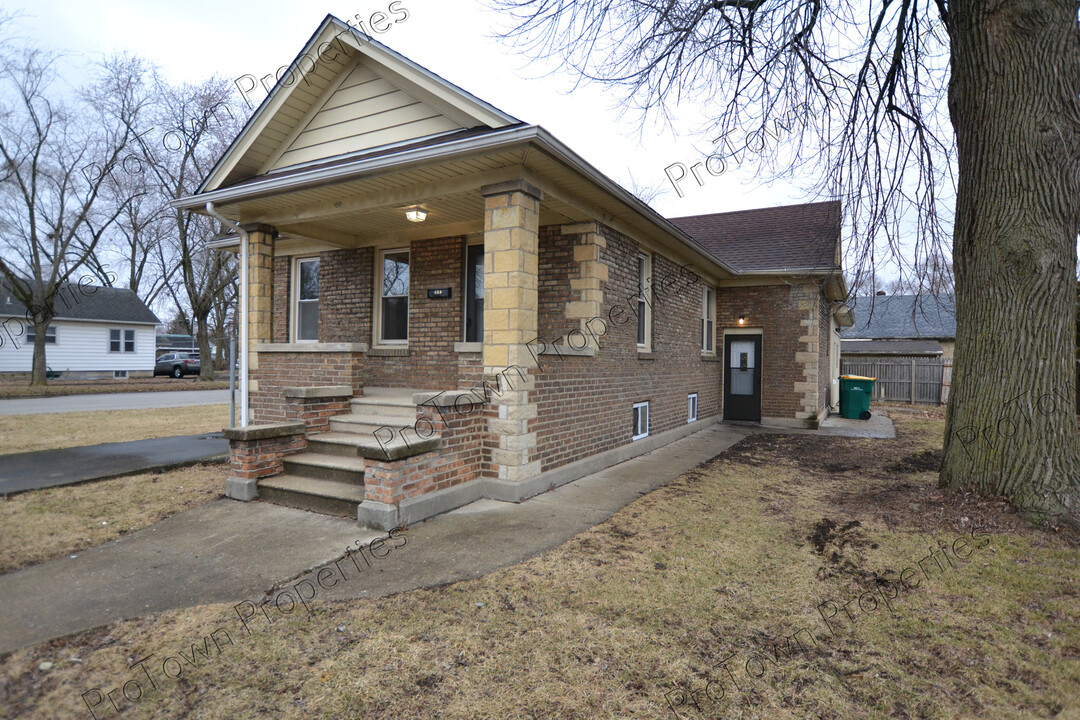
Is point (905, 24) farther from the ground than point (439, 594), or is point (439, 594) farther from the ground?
point (905, 24)

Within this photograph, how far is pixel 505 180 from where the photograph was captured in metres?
6.04

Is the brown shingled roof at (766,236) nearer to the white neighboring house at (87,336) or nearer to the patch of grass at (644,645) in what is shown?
the patch of grass at (644,645)

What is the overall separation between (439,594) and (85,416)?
1412 centimetres


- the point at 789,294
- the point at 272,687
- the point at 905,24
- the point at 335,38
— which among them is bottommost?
the point at 272,687

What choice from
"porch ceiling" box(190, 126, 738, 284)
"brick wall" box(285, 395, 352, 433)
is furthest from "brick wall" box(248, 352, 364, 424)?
"porch ceiling" box(190, 126, 738, 284)

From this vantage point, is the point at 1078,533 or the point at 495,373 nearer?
the point at 1078,533

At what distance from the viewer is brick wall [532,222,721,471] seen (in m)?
6.87

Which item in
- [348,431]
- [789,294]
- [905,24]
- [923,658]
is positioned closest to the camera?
[923,658]

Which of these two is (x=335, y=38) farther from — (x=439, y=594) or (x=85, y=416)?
(x=85, y=416)

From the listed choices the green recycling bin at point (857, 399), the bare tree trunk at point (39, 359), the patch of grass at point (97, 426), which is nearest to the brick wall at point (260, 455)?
the patch of grass at point (97, 426)

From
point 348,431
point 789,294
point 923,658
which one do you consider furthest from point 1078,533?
point 789,294

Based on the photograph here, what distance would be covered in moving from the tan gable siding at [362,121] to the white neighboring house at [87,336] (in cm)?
2561

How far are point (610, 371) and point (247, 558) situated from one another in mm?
5186
